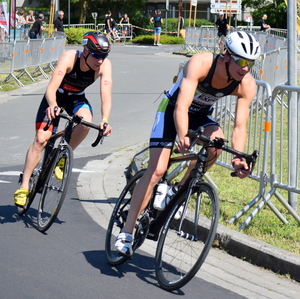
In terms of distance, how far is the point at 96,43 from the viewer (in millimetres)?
5953

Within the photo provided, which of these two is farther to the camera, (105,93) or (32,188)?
(32,188)

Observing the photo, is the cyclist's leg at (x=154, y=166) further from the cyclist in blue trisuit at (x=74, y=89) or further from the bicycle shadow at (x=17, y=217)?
the bicycle shadow at (x=17, y=217)

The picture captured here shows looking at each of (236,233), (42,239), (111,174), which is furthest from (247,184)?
(42,239)

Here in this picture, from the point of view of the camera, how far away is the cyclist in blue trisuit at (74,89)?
602 centimetres

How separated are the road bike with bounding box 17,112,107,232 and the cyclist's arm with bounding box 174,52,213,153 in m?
1.30

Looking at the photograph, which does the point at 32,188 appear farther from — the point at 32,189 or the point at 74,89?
the point at 74,89

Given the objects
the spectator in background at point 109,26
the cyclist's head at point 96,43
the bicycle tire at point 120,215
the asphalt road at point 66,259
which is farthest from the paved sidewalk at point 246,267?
the spectator in background at point 109,26

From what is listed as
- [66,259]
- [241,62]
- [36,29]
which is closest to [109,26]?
[36,29]

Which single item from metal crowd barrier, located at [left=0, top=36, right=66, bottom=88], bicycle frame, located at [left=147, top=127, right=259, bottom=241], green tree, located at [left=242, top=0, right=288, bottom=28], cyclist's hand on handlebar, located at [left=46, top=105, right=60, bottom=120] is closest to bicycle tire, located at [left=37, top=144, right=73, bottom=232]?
cyclist's hand on handlebar, located at [left=46, top=105, right=60, bottom=120]

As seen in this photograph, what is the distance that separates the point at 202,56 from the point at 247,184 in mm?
3731

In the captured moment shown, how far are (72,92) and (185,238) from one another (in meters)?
2.39

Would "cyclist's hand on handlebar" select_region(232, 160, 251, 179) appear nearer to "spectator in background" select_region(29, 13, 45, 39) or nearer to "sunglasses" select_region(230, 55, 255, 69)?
"sunglasses" select_region(230, 55, 255, 69)

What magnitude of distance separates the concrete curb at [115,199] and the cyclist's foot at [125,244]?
1118 millimetres

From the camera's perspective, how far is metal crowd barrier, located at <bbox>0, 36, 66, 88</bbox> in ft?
59.1
